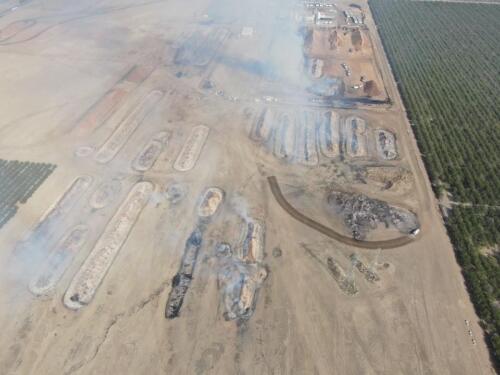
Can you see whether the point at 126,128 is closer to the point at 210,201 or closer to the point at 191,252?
the point at 210,201

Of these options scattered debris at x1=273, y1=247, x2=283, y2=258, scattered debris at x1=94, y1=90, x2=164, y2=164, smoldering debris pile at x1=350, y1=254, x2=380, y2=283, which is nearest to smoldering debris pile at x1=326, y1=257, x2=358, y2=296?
smoldering debris pile at x1=350, y1=254, x2=380, y2=283

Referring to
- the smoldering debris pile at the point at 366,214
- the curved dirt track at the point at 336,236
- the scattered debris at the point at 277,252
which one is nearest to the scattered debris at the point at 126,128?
the curved dirt track at the point at 336,236

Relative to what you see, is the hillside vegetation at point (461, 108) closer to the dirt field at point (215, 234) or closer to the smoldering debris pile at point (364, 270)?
the dirt field at point (215, 234)

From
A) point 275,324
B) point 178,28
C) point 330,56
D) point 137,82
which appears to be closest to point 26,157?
point 137,82

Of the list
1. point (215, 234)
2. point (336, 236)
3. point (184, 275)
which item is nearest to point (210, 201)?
point (215, 234)

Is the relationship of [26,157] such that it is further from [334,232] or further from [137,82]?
[334,232]
